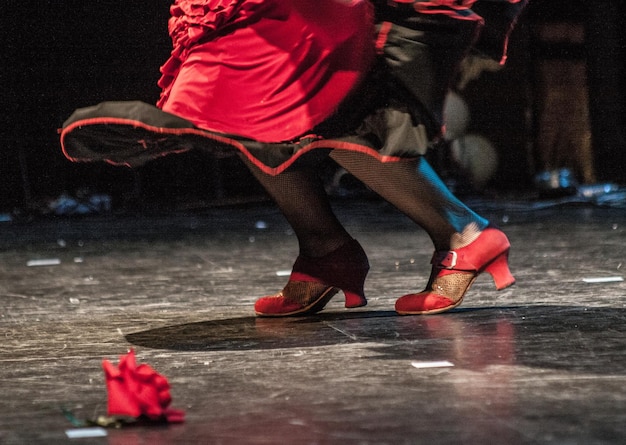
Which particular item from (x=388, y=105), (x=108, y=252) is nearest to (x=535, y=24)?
(x=108, y=252)

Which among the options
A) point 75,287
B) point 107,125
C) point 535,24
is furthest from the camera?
point 535,24

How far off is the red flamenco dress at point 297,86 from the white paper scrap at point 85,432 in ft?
2.56

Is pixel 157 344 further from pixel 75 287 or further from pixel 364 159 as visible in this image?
pixel 75 287

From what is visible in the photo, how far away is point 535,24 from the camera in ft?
21.5

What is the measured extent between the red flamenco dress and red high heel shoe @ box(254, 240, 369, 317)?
12.8 inches

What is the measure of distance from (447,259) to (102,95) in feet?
13.1

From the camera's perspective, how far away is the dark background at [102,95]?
19.9 ft

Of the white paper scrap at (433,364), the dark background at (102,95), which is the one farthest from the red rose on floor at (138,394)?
the dark background at (102,95)

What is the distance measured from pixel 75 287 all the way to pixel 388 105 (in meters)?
1.28

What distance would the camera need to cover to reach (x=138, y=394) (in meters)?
1.53

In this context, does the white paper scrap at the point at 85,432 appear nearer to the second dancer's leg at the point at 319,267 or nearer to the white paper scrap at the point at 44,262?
the second dancer's leg at the point at 319,267

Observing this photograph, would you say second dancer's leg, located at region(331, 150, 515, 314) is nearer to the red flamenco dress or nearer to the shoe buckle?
the shoe buckle

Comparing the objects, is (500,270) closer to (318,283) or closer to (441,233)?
(441,233)

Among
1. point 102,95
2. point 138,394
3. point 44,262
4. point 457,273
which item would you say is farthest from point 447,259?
point 102,95
